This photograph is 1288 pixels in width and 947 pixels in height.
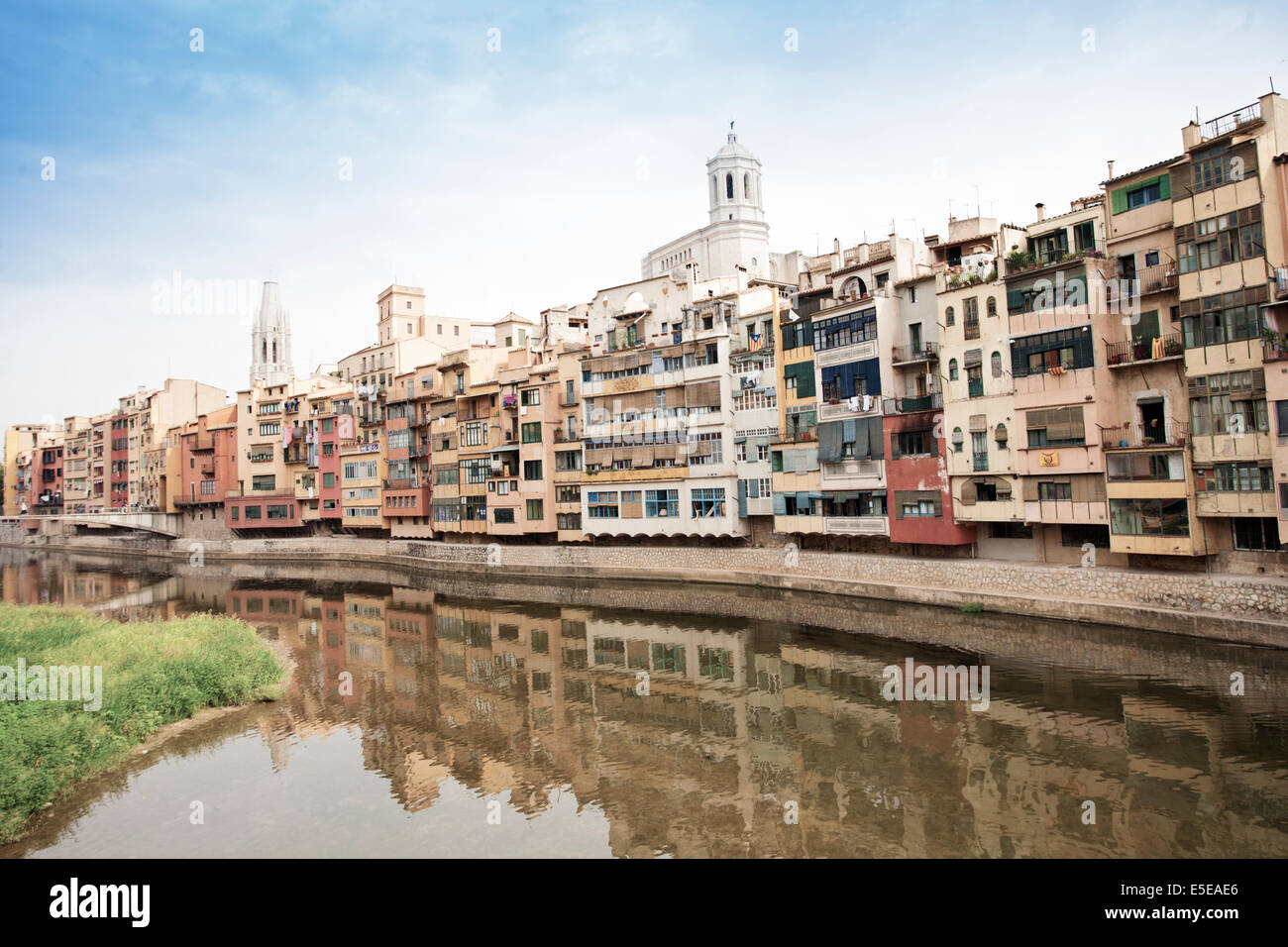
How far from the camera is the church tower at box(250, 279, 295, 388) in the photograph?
11856 cm

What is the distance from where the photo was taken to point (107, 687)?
20.9 metres

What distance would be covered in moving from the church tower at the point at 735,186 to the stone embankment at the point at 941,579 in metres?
59.5

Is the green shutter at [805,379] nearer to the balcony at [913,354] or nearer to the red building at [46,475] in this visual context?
the balcony at [913,354]

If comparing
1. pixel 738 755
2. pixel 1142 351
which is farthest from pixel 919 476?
pixel 738 755

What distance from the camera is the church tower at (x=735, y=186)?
3871 inches

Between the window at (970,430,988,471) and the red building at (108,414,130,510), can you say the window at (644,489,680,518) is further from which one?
the red building at (108,414,130,510)

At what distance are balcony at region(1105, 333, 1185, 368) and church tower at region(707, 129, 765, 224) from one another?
73.7m

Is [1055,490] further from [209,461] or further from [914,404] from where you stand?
[209,461]

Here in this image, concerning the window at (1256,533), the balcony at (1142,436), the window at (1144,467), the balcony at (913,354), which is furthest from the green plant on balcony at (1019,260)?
the window at (1256,533)

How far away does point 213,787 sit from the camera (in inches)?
694

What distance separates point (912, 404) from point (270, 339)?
354 ft

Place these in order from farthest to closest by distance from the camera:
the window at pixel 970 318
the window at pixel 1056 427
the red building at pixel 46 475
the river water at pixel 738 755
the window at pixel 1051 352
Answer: the red building at pixel 46 475 < the window at pixel 970 318 < the window at pixel 1056 427 < the window at pixel 1051 352 < the river water at pixel 738 755
